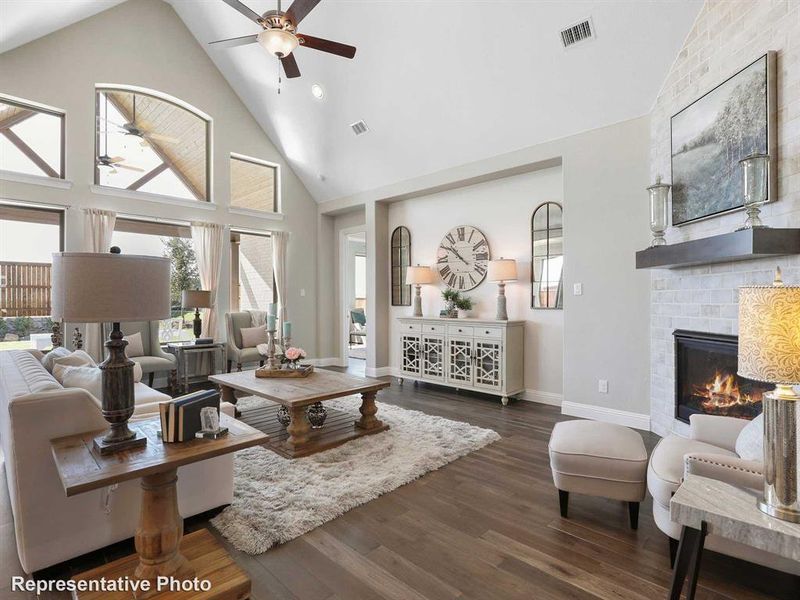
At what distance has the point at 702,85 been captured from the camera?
3.08m

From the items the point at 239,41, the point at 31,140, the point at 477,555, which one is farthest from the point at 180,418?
the point at 31,140

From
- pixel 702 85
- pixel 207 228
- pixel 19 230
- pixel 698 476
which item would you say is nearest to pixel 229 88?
pixel 207 228

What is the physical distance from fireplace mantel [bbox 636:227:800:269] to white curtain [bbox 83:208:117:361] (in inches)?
228

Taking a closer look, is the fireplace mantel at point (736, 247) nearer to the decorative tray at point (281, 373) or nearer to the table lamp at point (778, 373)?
the table lamp at point (778, 373)

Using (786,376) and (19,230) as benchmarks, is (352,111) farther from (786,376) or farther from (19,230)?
(786,376)

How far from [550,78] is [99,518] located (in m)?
4.62

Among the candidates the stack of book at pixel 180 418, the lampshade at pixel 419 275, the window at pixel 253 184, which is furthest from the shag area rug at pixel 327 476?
the window at pixel 253 184

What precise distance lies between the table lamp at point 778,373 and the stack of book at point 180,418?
1.99 metres

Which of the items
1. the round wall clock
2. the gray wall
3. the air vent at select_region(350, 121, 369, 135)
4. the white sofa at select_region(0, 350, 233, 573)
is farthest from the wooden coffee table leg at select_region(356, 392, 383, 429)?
the air vent at select_region(350, 121, 369, 135)

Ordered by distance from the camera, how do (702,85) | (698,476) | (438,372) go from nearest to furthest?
(698,476) < (702,85) < (438,372)

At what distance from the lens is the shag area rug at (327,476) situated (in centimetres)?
216

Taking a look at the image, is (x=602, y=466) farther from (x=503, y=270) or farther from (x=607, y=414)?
(x=503, y=270)

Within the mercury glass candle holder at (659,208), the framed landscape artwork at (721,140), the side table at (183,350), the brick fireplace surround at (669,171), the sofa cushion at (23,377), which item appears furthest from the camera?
the side table at (183,350)

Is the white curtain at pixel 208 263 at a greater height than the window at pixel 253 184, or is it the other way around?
the window at pixel 253 184
